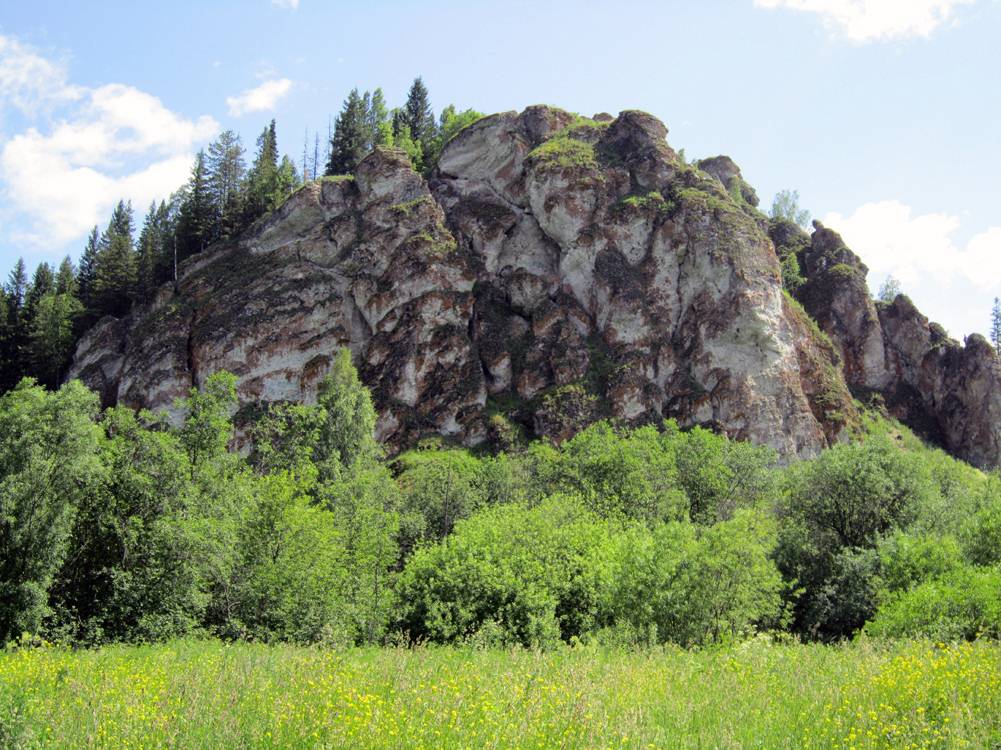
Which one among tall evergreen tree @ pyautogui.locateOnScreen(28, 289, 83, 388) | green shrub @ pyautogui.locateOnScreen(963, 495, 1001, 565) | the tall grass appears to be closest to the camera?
the tall grass

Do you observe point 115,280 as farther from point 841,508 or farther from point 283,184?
point 841,508

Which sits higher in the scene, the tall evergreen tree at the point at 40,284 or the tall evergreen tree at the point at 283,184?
the tall evergreen tree at the point at 283,184

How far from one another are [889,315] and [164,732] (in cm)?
9596

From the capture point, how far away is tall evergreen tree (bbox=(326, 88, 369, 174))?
9794 cm

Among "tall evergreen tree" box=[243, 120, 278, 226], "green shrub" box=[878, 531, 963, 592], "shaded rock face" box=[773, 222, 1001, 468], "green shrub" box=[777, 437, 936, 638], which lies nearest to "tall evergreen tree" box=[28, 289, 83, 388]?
"tall evergreen tree" box=[243, 120, 278, 226]

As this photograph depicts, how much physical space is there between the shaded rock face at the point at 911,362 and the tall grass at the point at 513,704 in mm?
80218

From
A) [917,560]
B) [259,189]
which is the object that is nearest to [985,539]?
[917,560]

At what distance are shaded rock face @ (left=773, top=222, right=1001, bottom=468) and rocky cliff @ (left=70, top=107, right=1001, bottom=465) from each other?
0.78ft

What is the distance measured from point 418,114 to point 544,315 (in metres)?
52.3

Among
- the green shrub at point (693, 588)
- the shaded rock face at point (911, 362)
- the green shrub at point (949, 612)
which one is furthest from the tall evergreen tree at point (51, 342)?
the shaded rock face at point (911, 362)

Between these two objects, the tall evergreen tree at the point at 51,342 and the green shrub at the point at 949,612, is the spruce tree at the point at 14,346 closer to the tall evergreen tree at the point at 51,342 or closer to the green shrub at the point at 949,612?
the tall evergreen tree at the point at 51,342

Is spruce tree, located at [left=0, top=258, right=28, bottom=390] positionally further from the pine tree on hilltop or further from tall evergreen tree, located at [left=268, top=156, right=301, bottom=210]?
tall evergreen tree, located at [left=268, top=156, right=301, bottom=210]

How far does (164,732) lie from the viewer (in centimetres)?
752

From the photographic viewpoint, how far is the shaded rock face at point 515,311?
6900 cm
